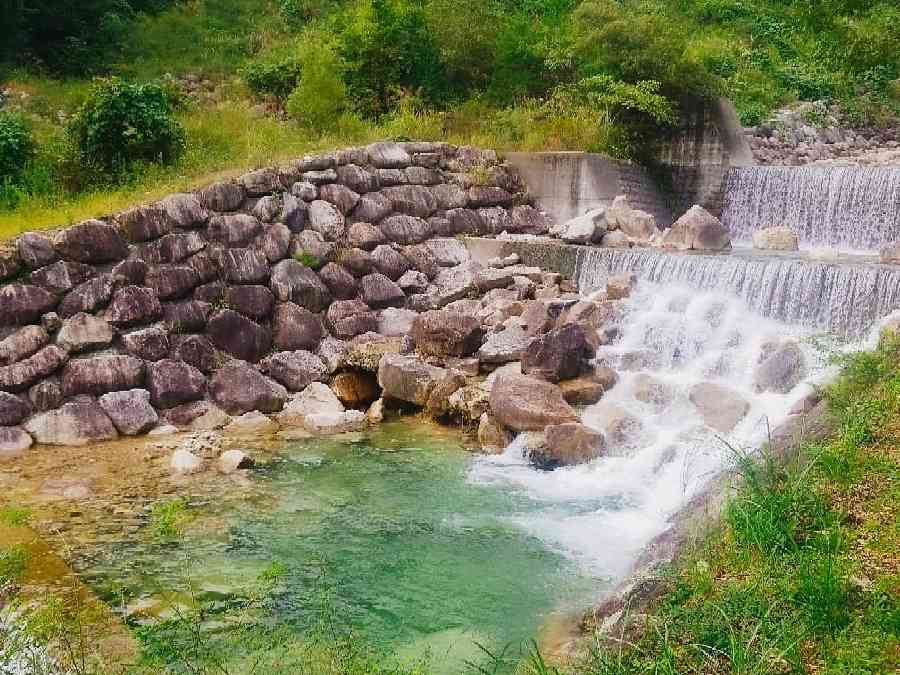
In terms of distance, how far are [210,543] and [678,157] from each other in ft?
41.1

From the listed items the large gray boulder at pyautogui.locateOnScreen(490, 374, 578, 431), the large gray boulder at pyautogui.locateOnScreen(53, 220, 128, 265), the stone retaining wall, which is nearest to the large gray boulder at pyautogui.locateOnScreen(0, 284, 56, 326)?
the stone retaining wall

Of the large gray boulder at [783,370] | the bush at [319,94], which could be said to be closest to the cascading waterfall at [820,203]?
the large gray boulder at [783,370]

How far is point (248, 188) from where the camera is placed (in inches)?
461

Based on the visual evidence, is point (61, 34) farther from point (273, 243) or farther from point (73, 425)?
point (73, 425)

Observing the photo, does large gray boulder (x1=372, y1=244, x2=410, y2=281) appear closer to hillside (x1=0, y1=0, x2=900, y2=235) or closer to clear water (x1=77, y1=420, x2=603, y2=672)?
hillside (x1=0, y1=0, x2=900, y2=235)

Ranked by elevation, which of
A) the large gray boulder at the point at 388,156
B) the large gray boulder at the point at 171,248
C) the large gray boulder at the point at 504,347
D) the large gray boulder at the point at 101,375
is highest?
the large gray boulder at the point at 388,156

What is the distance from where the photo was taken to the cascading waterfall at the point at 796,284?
29.0 feet

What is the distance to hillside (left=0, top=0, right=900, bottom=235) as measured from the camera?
477 inches

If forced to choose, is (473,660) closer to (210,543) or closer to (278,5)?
(210,543)

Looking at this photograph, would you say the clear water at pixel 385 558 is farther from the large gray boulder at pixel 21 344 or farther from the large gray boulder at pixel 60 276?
the large gray boulder at pixel 60 276

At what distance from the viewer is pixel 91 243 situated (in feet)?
32.8

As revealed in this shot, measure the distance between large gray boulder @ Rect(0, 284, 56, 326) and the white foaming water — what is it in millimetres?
5470

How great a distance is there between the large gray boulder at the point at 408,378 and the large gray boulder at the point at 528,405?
1136 millimetres

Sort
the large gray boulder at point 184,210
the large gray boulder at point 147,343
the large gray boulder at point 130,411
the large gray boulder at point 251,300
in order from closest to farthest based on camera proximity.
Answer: the large gray boulder at point 130,411
the large gray boulder at point 147,343
the large gray boulder at point 184,210
the large gray boulder at point 251,300
